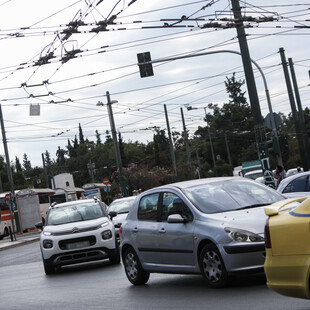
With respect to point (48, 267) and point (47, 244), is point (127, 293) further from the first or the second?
point (48, 267)

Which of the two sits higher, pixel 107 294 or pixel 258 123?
pixel 258 123

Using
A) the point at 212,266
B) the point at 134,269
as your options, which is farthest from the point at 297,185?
the point at 212,266

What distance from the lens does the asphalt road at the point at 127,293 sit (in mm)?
8719

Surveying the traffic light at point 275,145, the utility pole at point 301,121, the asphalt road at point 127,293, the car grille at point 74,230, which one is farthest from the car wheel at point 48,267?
the utility pole at point 301,121

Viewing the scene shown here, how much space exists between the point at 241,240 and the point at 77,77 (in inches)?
843

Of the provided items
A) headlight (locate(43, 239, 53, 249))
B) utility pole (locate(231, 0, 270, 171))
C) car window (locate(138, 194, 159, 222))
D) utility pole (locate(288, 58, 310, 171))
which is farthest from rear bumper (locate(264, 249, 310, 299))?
utility pole (locate(288, 58, 310, 171))

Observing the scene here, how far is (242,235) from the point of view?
31.1 ft

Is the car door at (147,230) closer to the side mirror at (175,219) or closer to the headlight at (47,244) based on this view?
the side mirror at (175,219)

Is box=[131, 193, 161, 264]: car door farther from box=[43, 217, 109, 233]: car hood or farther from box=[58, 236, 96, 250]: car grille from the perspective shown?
box=[43, 217, 109, 233]: car hood

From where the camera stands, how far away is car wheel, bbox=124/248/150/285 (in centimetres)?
1188

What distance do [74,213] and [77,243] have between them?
134 centimetres

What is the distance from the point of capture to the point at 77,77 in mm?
30031

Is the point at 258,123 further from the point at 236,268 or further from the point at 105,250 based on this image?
the point at 236,268

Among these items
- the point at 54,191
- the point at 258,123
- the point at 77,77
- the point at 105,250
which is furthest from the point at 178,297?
the point at 54,191
